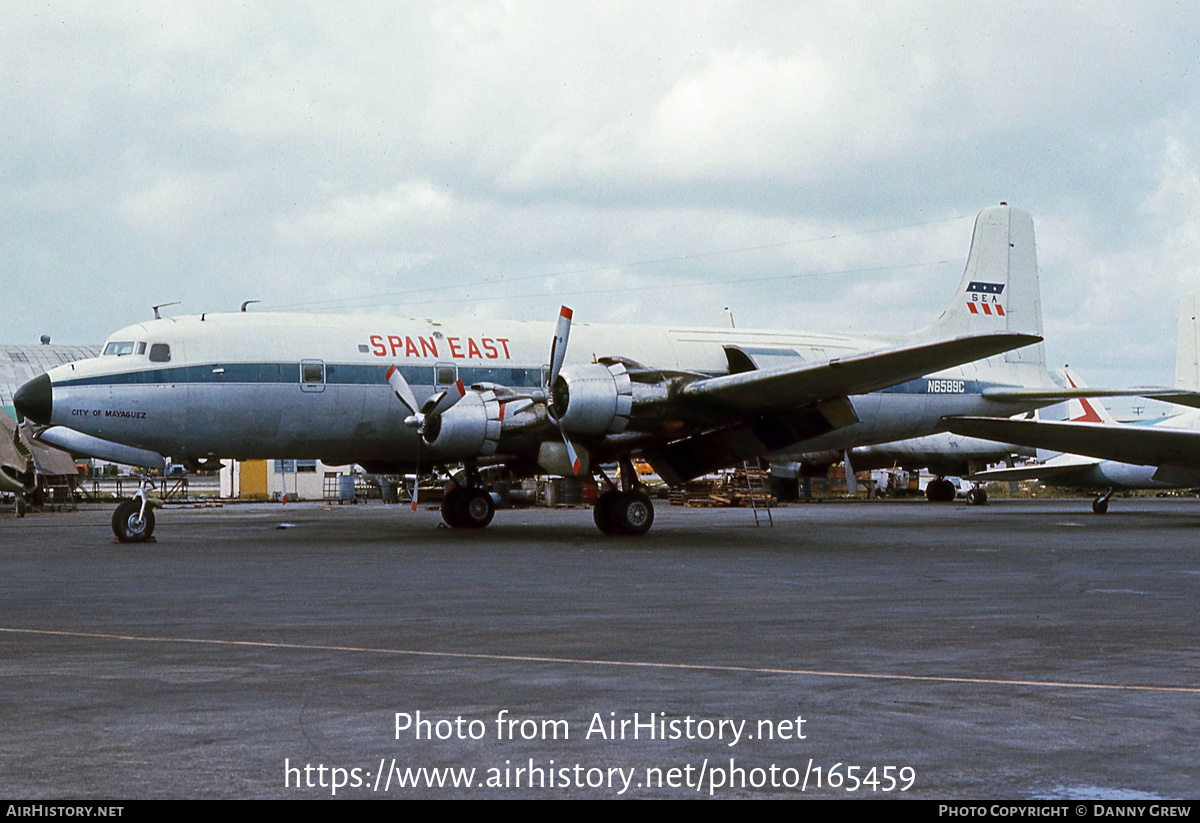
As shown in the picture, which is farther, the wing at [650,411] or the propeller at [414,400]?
the propeller at [414,400]

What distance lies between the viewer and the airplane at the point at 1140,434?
29031 millimetres

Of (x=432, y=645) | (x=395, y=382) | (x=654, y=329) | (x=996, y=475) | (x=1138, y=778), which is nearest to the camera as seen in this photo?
(x=1138, y=778)

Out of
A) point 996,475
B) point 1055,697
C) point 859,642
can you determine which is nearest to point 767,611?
point 859,642

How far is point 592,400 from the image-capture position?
21.8 m

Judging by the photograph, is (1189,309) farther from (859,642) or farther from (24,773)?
(24,773)

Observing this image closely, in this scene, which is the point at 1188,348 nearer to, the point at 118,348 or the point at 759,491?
the point at 759,491

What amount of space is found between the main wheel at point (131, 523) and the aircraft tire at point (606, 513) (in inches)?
339

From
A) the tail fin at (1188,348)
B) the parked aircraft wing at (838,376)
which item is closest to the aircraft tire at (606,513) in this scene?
the parked aircraft wing at (838,376)

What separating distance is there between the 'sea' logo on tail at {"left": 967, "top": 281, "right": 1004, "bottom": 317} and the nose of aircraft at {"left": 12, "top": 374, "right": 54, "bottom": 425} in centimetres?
2208

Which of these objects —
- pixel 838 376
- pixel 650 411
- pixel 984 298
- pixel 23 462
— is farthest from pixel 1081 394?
pixel 23 462

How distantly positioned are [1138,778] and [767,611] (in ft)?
21.2

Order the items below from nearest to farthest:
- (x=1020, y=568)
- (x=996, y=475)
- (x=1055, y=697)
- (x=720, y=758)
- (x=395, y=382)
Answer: (x=720, y=758), (x=1055, y=697), (x=1020, y=568), (x=395, y=382), (x=996, y=475)

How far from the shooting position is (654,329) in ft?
92.2

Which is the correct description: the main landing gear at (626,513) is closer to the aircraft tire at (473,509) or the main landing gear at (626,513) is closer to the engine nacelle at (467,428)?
the engine nacelle at (467,428)
